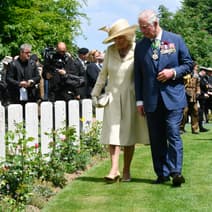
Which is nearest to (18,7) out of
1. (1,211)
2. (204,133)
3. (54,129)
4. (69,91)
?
(204,133)

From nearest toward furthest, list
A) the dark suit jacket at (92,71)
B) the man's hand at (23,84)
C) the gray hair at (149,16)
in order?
the gray hair at (149,16), the man's hand at (23,84), the dark suit jacket at (92,71)

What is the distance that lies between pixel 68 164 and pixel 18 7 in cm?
2424

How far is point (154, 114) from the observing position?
27.4 feet

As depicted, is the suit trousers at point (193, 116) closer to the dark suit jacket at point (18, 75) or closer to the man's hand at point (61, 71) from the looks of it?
the man's hand at point (61, 71)

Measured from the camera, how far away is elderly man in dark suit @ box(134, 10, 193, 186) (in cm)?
816

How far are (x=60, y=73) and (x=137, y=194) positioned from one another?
3.95m

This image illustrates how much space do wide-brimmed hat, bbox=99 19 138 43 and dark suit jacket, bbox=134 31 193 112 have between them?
29 centimetres

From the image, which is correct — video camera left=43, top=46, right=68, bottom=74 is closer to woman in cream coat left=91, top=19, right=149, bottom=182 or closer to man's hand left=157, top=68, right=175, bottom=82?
woman in cream coat left=91, top=19, right=149, bottom=182

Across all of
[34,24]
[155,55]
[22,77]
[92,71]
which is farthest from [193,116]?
[34,24]

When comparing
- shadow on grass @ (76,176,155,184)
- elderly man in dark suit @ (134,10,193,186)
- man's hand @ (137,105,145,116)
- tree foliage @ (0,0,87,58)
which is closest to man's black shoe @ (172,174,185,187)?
elderly man in dark suit @ (134,10,193,186)

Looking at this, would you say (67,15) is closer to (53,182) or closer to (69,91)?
(69,91)

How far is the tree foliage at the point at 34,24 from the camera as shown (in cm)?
3039

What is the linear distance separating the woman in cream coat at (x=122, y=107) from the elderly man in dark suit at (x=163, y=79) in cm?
38

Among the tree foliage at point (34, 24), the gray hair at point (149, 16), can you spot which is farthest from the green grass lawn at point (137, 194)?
the tree foliage at point (34, 24)
